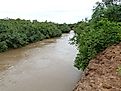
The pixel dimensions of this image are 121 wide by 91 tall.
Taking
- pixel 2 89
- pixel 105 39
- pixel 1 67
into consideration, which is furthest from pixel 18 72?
pixel 105 39

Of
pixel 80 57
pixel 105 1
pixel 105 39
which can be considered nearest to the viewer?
pixel 105 39

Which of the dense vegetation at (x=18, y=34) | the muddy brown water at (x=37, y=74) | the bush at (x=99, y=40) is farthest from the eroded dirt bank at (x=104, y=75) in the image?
the dense vegetation at (x=18, y=34)

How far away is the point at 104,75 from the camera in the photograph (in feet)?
19.2

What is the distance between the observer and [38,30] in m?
28.8

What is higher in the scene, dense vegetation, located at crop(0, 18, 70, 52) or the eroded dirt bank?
the eroded dirt bank

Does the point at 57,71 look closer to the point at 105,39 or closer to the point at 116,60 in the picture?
the point at 105,39

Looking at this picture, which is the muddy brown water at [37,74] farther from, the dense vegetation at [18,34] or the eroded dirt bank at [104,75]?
the dense vegetation at [18,34]

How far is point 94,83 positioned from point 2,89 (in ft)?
16.7

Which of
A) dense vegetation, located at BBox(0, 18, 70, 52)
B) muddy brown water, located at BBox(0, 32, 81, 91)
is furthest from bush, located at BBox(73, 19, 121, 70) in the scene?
dense vegetation, located at BBox(0, 18, 70, 52)

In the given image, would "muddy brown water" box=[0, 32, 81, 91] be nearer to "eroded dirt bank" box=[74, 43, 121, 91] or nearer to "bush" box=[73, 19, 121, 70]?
"bush" box=[73, 19, 121, 70]

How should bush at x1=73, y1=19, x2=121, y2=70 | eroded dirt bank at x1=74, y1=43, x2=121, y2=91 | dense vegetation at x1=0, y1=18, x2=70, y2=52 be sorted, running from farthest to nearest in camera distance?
dense vegetation at x1=0, y1=18, x2=70, y2=52 < bush at x1=73, y1=19, x2=121, y2=70 < eroded dirt bank at x1=74, y1=43, x2=121, y2=91

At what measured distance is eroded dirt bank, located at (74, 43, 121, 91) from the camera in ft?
16.6

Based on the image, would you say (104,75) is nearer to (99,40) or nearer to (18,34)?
(99,40)

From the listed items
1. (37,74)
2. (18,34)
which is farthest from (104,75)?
(18,34)
